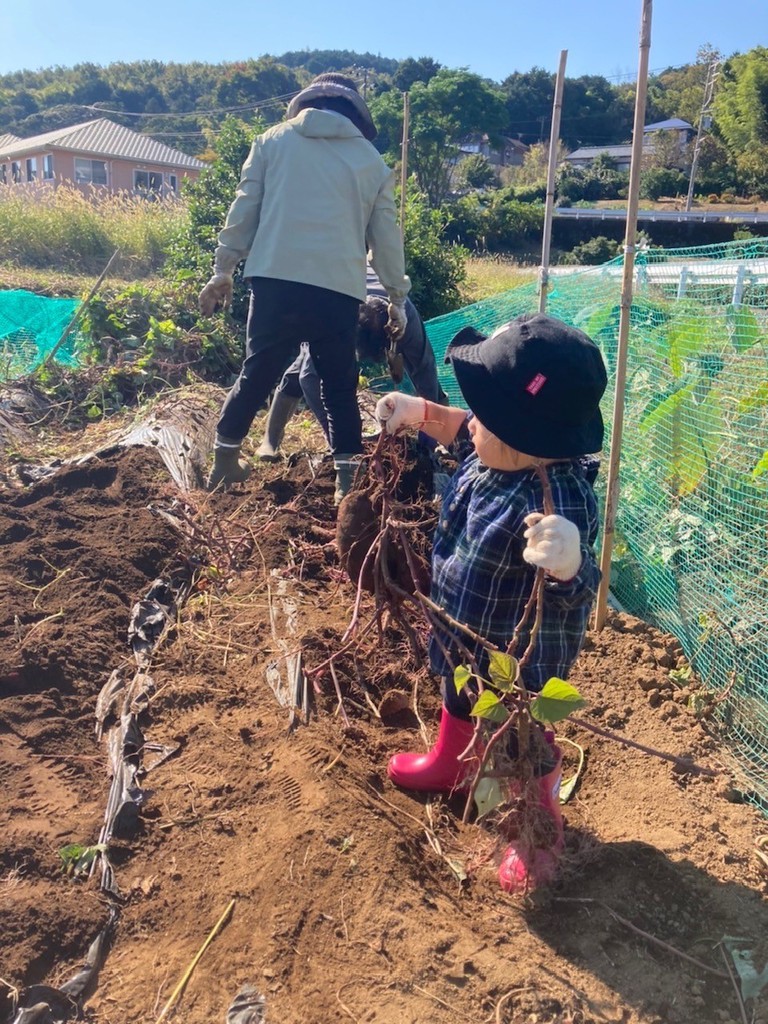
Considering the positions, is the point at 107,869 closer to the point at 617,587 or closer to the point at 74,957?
the point at 74,957

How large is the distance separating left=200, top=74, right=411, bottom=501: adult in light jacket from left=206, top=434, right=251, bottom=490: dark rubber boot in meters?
0.02

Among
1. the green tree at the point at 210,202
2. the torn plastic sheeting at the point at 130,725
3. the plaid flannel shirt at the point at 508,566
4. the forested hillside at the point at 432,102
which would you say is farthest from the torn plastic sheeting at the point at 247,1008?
the forested hillside at the point at 432,102

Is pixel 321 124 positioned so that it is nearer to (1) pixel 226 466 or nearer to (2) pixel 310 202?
(2) pixel 310 202

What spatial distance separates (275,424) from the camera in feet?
15.1

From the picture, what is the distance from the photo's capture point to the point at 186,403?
17.6ft

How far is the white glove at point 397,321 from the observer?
4090mm

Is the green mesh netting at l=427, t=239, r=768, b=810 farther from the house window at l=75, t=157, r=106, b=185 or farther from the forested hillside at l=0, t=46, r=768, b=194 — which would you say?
the house window at l=75, t=157, r=106, b=185

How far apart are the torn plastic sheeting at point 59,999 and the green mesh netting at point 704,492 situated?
1.74 metres

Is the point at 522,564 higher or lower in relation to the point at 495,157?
lower

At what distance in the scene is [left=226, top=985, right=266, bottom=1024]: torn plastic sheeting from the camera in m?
1.44

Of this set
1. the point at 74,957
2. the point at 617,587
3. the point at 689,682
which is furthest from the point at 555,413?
the point at 617,587

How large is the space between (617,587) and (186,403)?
3362 millimetres

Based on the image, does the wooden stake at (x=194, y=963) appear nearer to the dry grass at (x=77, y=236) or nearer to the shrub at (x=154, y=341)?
the shrub at (x=154, y=341)

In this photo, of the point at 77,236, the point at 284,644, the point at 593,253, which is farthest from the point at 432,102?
the point at 284,644
